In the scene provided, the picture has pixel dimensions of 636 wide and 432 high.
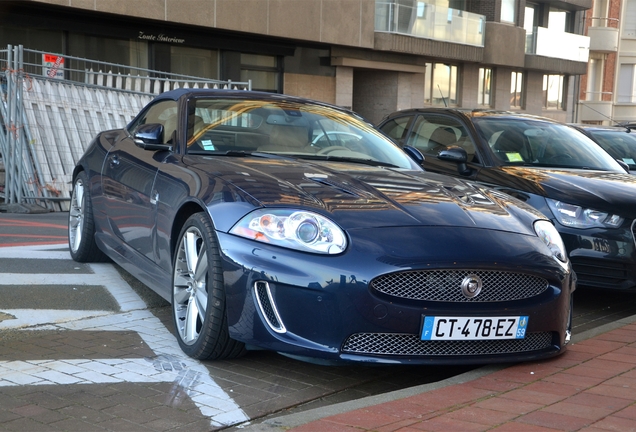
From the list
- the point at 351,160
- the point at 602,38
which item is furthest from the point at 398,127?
the point at 602,38

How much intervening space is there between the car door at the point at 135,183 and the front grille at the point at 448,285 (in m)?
1.75

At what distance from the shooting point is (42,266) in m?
A: 6.62

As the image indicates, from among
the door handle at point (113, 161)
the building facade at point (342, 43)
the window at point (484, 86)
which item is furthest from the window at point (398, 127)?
the window at point (484, 86)

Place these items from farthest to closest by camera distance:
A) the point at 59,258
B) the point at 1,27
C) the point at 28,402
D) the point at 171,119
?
the point at 1,27 → the point at 59,258 → the point at 171,119 → the point at 28,402

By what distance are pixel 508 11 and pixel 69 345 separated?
33238 mm

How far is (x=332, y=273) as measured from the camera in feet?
12.7

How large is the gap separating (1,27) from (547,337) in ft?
54.8

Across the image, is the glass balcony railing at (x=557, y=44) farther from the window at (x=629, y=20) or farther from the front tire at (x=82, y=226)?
the front tire at (x=82, y=226)

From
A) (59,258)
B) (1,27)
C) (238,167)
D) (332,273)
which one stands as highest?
(1,27)

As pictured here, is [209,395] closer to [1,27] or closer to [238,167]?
[238,167]

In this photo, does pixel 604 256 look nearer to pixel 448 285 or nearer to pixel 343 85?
pixel 448 285

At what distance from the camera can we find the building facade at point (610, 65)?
151 feet

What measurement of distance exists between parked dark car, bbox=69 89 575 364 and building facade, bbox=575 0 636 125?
42.0 m

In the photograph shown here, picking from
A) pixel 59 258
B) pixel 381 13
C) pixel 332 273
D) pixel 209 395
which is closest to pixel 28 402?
pixel 209 395
